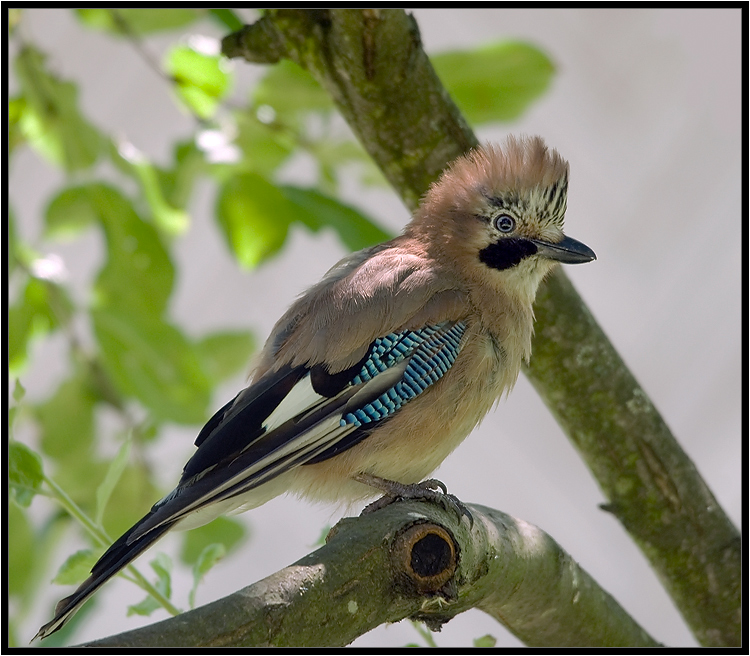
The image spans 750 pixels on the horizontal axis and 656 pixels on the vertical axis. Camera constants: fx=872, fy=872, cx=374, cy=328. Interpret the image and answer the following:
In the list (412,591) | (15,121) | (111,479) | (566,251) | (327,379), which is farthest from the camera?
(15,121)

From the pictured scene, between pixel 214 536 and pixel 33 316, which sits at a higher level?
pixel 33 316

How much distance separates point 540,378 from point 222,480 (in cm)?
115

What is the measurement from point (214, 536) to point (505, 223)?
141 cm

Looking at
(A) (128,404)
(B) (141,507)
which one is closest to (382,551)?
(B) (141,507)

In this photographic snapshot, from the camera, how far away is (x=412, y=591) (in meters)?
1.86

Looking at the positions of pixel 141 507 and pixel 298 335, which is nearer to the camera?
pixel 298 335

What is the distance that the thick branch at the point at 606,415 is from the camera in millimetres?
2611

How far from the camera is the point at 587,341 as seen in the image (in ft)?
9.06

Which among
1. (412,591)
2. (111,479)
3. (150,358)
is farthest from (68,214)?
(412,591)

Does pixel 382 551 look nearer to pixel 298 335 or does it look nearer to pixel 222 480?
pixel 222 480

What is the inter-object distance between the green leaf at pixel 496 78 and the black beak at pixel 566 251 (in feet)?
1.58

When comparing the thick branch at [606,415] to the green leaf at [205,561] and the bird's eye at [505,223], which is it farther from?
the green leaf at [205,561]

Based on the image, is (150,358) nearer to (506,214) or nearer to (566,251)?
(506,214)

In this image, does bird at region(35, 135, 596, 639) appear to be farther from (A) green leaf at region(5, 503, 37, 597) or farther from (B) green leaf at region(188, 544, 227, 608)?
(A) green leaf at region(5, 503, 37, 597)
